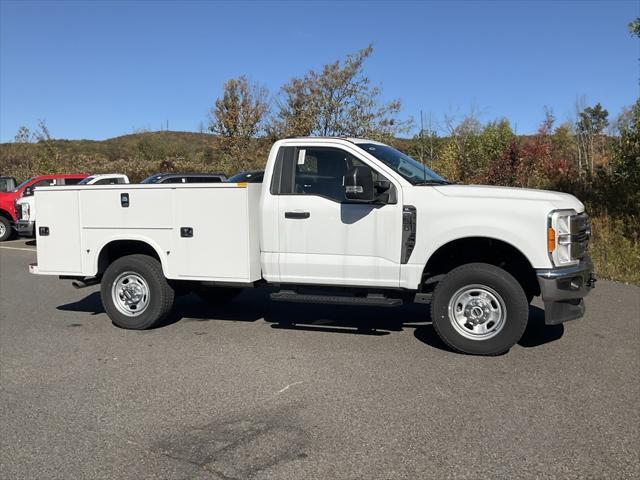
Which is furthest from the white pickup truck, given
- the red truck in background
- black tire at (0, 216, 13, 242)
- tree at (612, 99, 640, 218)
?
black tire at (0, 216, 13, 242)

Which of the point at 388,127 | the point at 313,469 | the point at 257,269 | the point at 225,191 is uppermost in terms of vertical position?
the point at 388,127

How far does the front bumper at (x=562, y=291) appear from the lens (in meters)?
5.53

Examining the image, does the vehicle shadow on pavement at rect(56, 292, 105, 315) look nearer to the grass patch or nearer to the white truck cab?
the white truck cab

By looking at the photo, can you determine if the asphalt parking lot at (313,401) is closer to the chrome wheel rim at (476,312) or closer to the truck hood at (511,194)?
the chrome wheel rim at (476,312)

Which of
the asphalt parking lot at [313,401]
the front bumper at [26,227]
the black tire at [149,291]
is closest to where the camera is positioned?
the asphalt parking lot at [313,401]

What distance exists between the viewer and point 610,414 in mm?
4422

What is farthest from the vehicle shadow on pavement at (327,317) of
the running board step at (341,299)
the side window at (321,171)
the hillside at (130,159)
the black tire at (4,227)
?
the hillside at (130,159)

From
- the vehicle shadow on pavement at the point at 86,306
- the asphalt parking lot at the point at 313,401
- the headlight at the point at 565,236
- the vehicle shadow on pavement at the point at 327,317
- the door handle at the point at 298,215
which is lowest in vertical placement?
the asphalt parking lot at the point at 313,401

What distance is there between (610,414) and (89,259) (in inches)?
228

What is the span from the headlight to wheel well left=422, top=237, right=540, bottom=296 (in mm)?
524

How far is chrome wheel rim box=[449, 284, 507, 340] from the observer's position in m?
5.81

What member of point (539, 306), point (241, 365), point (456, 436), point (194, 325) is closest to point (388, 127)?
point (539, 306)

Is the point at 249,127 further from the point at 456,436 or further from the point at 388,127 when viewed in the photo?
the point at 456,436

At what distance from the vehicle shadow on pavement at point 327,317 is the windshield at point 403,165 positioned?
1747 millimetres
